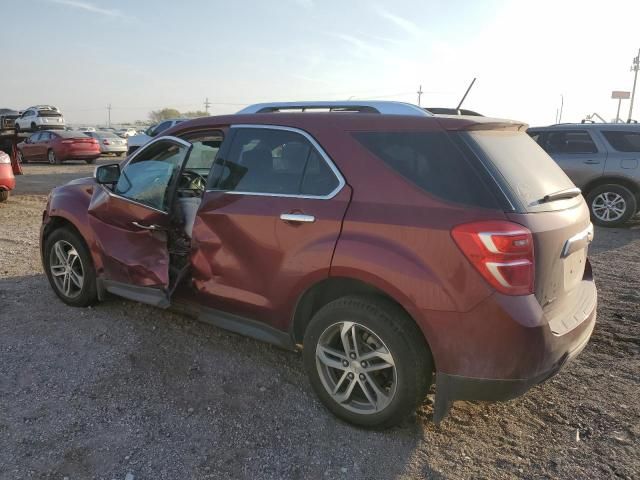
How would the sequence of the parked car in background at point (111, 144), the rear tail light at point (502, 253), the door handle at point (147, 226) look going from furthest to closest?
1. the parked car in background at point (111, 144)
2. the door handle at point (147, 226)
3. the rear tail light at point (502, 253)

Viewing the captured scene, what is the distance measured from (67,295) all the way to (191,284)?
1.70 meters

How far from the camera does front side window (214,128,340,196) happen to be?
2916 millimetres

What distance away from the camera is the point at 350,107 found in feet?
10.4

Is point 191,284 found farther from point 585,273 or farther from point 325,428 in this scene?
point 585,273

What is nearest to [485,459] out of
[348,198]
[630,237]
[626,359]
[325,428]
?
[325,428]

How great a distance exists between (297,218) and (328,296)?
522mm

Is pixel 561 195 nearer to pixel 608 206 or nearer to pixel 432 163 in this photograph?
pixel 432 163

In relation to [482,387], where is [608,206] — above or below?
above

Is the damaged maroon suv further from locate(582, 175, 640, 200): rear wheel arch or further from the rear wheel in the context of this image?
the rear wheel

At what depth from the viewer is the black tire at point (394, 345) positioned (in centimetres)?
255

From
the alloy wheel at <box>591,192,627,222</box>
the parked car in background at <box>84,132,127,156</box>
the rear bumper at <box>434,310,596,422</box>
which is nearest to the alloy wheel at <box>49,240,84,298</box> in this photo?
the rear bumper at <box>434,310,596,422</box>

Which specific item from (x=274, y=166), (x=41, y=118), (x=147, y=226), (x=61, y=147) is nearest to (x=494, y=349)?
(x=274, y=166)

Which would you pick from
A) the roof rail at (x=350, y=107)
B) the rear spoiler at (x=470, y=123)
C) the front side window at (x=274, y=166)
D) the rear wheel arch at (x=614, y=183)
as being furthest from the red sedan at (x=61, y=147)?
the rear spoiler at (x=470, y=123)

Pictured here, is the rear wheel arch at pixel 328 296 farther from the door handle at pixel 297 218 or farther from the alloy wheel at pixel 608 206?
the alloy wheel at pixel 608 206
